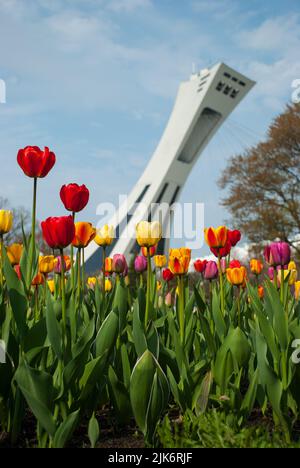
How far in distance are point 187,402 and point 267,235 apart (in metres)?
16.5

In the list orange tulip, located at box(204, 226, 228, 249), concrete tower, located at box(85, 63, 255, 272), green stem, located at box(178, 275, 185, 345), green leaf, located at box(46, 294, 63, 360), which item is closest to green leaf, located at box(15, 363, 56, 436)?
green leaf, located at box(46, 294, 63, 360)

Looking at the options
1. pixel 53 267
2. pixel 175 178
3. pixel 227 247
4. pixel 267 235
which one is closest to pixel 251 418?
pixel 227 247

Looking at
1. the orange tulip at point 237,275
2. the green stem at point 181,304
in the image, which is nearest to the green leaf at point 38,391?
the green stem at point 181,304

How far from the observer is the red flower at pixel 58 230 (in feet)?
4.95

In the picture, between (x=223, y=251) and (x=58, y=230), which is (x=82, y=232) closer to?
(x=58, y=230)

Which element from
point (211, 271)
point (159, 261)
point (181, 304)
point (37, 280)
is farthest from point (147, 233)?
point (159, 261)

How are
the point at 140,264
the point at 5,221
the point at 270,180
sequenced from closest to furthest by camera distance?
the point at 5,221 → the point at 140,264 → the point at 270,180

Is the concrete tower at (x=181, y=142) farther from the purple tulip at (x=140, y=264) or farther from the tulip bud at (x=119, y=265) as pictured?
the tulip bud at (x=119, y=265)

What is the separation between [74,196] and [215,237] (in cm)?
63

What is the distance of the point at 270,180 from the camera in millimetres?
18172

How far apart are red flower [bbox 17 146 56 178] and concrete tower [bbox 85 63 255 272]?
25.7 metres

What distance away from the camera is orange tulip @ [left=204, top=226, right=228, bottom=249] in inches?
80.9

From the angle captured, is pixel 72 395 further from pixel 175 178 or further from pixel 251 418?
pixel 175 178
